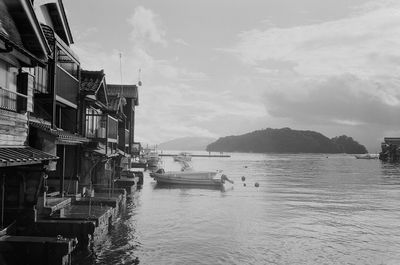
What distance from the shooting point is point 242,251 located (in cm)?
2442

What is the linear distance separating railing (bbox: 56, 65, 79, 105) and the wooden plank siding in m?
7.51

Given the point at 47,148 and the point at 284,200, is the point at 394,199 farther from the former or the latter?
the point at 47,148

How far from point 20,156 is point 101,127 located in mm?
19740

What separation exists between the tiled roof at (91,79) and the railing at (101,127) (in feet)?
7.33

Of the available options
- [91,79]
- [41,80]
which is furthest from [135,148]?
[41,80]

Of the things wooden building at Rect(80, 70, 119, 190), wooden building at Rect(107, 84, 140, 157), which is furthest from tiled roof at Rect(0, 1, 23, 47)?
wooden building at Rect(107, 84, 140, 157)

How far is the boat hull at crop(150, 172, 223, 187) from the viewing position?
6438 cm

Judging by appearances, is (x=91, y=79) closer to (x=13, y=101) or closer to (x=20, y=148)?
(x=13, y=101)

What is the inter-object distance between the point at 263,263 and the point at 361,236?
10.4 m

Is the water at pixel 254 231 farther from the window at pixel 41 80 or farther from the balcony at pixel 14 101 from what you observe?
the window at pixel 41 80

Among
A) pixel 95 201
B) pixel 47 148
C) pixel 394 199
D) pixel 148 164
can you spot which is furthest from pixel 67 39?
pixel 148 164

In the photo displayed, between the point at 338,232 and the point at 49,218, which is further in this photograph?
the point at 338,232

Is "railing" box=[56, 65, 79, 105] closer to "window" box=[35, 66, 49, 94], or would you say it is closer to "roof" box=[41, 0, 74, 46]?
"window" box=[35, 66, 49, 94]

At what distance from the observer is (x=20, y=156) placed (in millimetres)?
14914
